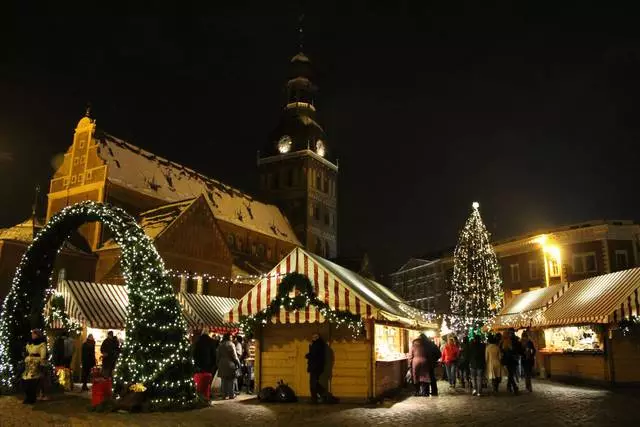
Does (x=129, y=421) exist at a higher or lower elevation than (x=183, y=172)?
lower

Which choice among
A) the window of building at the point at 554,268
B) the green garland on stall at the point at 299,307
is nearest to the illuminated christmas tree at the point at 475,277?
the window of building at the point at 554,268

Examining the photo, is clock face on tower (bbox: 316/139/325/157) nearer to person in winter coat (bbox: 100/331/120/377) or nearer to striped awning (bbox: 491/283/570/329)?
striped awning (bbox: 491/283/570/329)

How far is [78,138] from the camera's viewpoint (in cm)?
4412

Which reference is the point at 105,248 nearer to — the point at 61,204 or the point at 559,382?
the point at 61,204

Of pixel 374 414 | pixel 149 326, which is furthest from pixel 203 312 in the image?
pixel 374 414

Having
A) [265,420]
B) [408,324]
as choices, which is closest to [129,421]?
[265,420]

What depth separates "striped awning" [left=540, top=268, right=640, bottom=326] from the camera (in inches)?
766

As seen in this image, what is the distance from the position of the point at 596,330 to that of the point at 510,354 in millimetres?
5491

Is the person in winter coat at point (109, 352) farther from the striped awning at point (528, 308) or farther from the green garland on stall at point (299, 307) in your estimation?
the striped awning at point (528, 308)

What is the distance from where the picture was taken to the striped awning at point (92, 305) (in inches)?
856

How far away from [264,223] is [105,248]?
82.0 ft

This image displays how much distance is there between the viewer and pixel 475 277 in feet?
111

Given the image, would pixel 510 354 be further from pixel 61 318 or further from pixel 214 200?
pixel 214 200

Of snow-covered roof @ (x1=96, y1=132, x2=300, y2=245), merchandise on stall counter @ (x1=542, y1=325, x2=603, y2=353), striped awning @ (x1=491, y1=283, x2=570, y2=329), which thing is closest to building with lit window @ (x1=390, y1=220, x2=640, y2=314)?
striped awning @ (x1=491, y1=283, x2=570, y2=329)
